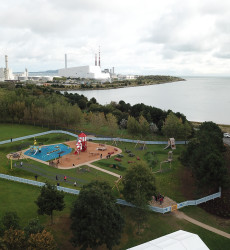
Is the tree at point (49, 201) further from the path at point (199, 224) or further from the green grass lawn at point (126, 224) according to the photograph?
the path at point (199, 224)

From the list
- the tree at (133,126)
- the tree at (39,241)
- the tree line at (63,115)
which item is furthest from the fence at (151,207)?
the tree line at (63,115)

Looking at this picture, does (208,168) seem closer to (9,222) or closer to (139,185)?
(139,185)

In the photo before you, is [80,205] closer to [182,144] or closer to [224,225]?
[224,225]

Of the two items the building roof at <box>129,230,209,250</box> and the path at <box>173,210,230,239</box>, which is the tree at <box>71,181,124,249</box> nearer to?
the building roof at <box>129,230,209,250</box>

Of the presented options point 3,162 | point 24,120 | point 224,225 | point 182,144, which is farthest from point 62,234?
point 24,120

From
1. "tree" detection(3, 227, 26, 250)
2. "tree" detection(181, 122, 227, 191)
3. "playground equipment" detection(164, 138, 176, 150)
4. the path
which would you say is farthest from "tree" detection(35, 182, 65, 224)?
"playground equipment" detection(164, 138, 176, 150)

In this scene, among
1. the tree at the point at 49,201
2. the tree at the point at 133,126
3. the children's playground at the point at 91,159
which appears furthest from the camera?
the tree at the point at 133,126

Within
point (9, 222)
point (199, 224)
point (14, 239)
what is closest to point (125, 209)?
point (199, 224)
